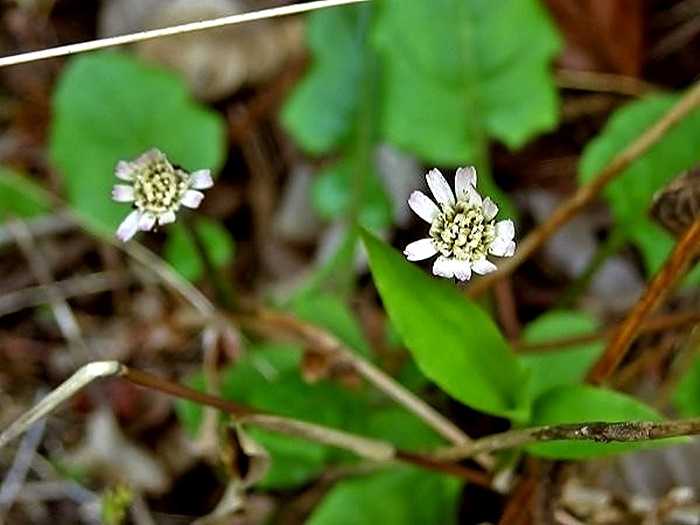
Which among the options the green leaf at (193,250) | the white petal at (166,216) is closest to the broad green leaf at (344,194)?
the green leaf at (193,250)

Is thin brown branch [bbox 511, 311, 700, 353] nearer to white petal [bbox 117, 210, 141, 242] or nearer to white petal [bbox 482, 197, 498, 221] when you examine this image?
white petal [bbox 482, 197, 498, 221]

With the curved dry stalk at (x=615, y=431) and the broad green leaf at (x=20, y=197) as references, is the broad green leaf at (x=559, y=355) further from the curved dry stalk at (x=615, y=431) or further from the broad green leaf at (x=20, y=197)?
the broad green leaf at (x=20, y=197)

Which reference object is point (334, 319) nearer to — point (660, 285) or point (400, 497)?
point (400, 497)

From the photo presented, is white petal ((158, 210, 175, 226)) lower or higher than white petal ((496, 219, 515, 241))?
higher

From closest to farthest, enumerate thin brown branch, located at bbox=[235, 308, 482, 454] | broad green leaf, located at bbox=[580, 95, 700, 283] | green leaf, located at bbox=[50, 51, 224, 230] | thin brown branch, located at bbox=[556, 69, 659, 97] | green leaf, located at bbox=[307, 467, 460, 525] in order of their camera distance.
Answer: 1. thin brown branch, located at bbox=[235, 308, 482, 454]
2. green leaf, located at bbox=[307, 467, 460, 525]
3. broad green leaf, located at bbox=[580, 95, 700, 283]
4. green leaf, located at bbox=[50, 51, 224, 230]
5. thin brown branch, located at bbox=[556, 69, 659, 97]

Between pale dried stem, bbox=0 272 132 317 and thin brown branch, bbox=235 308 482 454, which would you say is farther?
pale dried stem, bbox=0 272 132 317

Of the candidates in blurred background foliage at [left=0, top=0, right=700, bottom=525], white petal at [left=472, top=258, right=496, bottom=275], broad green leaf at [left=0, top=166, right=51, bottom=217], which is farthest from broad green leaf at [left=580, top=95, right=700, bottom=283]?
broad green leaf at [left=0, top=166, right=51, bottom=217]
